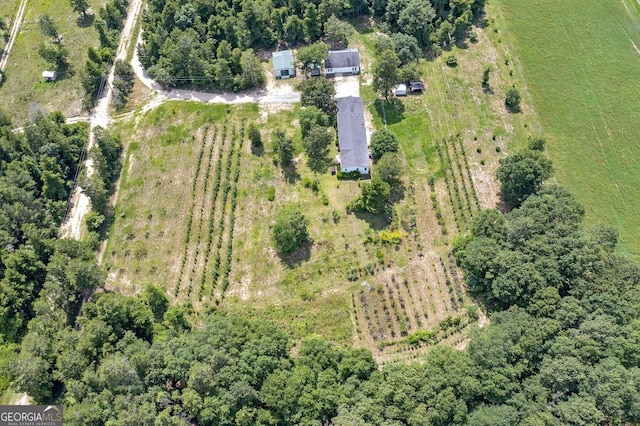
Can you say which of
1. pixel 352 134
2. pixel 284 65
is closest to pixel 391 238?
pixel 352 134

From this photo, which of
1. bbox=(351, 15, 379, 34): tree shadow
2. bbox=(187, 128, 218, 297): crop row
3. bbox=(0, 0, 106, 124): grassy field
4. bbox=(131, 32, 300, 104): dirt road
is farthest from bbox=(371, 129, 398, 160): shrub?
bbox=(0, 0, 106, 124): grassy field

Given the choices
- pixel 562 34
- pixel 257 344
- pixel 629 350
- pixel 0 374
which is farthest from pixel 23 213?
pixel 562 34

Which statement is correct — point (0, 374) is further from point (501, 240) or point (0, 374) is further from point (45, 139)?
point (501, 240)

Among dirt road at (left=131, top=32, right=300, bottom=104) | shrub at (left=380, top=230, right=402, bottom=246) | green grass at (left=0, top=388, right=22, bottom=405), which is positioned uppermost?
dirt road at (left=131, top=32, right=300, bottom=104)

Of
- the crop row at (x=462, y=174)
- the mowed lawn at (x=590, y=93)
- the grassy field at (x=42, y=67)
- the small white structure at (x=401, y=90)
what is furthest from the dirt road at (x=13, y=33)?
the mowed lawn at (x=590, y=93)

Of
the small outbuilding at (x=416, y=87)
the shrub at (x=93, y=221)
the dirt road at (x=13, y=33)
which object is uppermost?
the dirt road at (x=13, y=33)

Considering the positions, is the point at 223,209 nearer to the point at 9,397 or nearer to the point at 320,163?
the point at 320,163

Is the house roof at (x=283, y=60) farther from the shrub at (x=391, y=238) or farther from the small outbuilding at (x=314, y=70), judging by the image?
the shrub at (x=391, y=238)

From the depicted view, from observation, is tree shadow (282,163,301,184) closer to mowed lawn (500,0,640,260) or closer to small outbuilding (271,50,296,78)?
small outbuilding (271,50,296,78)
